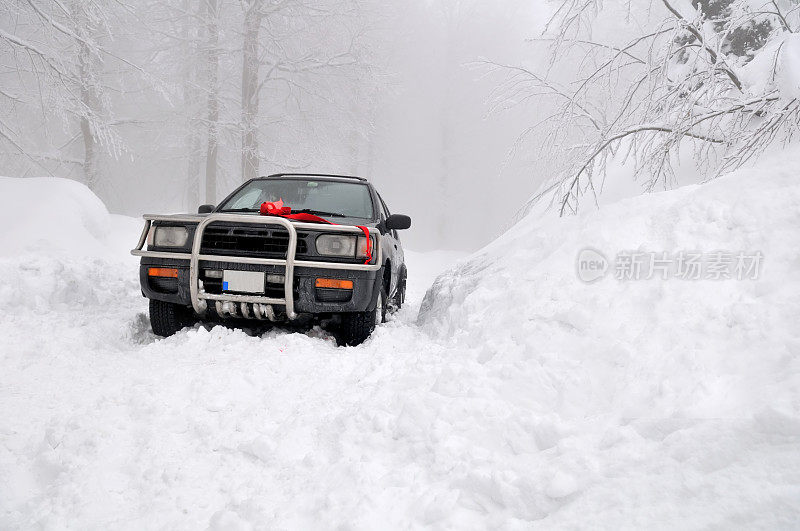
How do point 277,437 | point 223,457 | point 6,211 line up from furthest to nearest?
point 6,211, point 277,437, point 223,457

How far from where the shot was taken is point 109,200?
21.2m

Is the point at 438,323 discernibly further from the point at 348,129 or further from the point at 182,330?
the point at 348,129

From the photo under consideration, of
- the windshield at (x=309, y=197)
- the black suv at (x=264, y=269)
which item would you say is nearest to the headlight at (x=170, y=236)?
the black suv at (x=264, y=269)

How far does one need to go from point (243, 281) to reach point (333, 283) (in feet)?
2.21

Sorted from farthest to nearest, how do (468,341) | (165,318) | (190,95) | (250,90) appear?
(190,95), (250,90), (165,318), (468,341)

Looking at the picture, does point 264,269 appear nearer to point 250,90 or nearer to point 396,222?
point 396,222

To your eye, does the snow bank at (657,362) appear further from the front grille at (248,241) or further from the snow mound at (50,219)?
the snow mound at (50,219)

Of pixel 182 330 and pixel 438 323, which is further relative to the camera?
pixel 438 323

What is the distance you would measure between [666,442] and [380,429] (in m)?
1.18

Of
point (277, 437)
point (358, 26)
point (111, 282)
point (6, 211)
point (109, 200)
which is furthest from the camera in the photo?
point (109, 200)

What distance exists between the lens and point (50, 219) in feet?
20.6

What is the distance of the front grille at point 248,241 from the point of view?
3.55m

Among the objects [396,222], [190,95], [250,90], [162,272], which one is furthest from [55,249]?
[190,95]

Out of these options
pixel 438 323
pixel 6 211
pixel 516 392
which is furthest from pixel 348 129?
pixel 516 392
